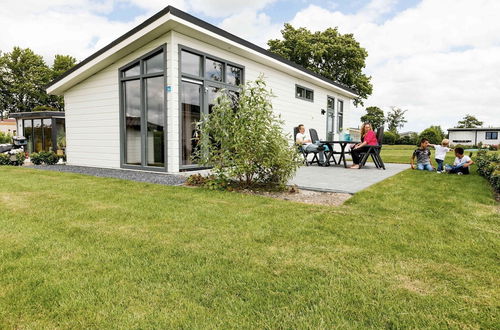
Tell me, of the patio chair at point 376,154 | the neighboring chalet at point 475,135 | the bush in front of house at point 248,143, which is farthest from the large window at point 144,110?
the neighboring chalet at point 475,135

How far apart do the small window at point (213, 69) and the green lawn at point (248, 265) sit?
14.9ft

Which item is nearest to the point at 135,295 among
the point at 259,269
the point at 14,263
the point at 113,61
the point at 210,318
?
the point at 210,318

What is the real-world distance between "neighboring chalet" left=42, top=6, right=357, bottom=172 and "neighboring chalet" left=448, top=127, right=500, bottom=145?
46.3 metres

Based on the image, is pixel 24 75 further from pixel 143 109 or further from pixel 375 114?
pixel 375 114

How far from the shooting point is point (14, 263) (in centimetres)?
203

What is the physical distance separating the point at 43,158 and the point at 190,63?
21.2 feet

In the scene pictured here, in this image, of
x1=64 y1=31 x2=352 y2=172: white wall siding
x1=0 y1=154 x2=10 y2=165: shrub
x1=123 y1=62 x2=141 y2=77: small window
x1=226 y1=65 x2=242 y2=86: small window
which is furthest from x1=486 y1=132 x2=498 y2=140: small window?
x1=0 y1=154 x2=10 y2=165: shrub

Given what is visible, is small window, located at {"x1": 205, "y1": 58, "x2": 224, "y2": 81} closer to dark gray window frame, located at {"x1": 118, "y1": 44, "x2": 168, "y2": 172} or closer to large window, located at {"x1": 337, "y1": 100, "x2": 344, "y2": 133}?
dark gray window frame, located at {"x1": 118, "y1": 44, "x2": 168, "y2": 172}

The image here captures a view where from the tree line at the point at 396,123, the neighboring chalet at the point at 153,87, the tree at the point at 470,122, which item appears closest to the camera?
the neighboring chalet at the point at 153,87

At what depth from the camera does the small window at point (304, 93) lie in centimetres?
1149

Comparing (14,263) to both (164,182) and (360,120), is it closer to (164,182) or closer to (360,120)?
(164,182)

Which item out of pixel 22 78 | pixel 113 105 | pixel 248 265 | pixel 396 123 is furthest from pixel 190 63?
pixel 396 123

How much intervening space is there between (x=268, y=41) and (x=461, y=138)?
3650cm

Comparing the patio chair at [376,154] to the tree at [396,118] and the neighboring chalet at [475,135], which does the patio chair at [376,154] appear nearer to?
the neighboring chalet at [475,135]
